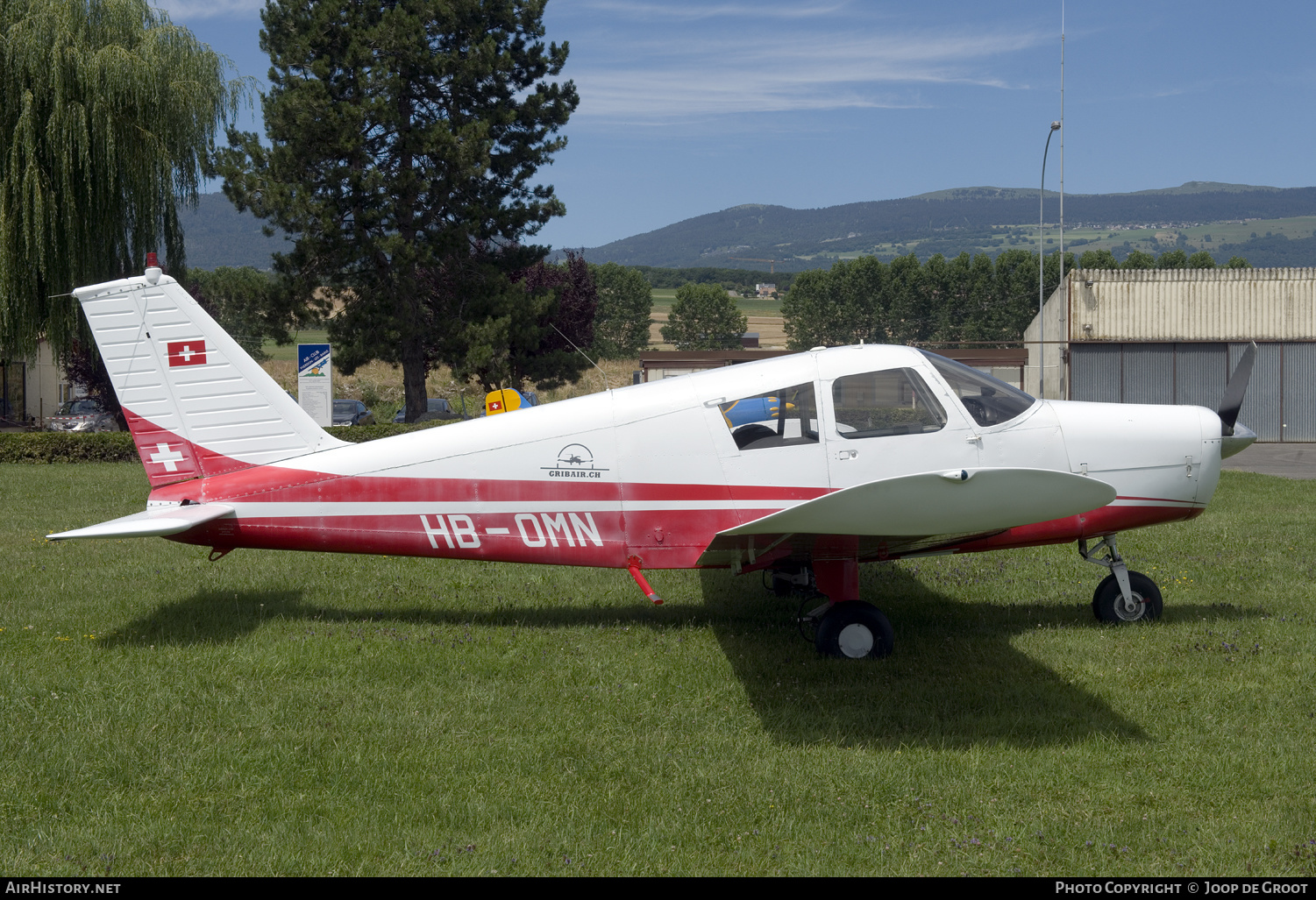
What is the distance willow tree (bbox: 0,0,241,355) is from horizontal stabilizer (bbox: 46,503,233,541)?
17088 mm

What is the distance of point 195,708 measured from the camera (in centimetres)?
586

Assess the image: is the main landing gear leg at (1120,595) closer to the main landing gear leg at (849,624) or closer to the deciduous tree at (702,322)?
the main landing gear leg at (849,624)

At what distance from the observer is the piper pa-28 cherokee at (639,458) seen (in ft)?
22.2

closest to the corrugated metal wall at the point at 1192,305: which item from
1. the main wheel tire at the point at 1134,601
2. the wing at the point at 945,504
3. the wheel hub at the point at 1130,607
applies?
the main wheel tire at the point at 1134,601

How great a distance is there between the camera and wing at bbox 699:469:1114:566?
4.88 m

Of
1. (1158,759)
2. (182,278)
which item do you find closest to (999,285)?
(182,278)

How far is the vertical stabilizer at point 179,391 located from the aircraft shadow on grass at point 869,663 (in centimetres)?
138

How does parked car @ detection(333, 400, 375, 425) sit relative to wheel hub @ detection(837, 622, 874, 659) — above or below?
above

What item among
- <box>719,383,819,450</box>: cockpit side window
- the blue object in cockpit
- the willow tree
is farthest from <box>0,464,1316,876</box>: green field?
the willow tree

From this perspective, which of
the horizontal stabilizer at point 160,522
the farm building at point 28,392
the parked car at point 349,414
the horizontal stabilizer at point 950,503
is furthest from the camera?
the farm building at point 28,392

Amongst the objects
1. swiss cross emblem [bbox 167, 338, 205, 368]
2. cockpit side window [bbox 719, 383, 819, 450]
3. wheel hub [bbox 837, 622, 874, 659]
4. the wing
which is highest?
swiss cross emblem [bbox 167, 338, 205, 368]

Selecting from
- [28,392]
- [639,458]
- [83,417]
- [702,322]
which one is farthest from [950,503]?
[702,322]

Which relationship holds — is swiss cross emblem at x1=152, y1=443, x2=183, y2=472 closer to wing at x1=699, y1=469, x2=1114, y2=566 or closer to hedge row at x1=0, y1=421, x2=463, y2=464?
wing at x1=699, y1=469, x2=1114, y2=566

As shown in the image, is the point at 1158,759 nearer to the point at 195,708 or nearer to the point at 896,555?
the point at 896,555
